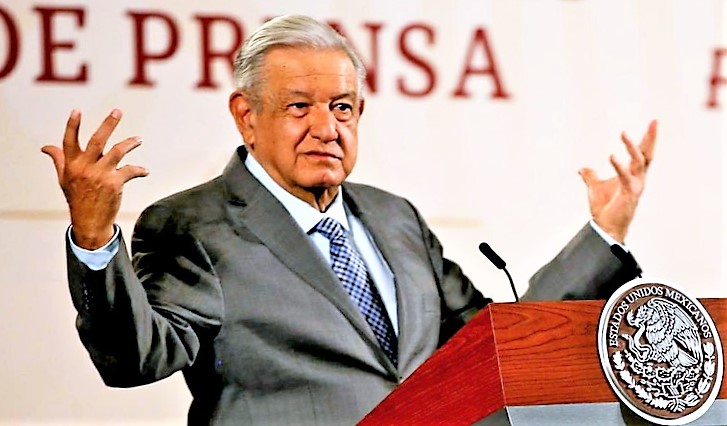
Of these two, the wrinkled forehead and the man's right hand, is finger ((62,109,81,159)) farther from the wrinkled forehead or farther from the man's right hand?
the wrinkled forehead

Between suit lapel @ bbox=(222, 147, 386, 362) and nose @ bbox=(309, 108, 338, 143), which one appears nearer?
suit lapel @ bbox=(222, 147, 386, 362)

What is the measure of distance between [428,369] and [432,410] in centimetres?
6

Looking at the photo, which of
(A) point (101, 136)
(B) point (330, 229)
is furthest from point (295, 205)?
(A) point (101, 136)

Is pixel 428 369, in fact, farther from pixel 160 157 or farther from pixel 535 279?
pixel 160 157

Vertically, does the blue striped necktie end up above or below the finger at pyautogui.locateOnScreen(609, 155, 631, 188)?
below

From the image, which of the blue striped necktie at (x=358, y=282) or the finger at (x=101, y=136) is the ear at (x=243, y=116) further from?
the finger at (x=101, y=136)

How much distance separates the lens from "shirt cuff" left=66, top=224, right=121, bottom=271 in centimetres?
238

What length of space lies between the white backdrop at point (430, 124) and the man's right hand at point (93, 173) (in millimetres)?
1067

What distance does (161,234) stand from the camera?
298cm

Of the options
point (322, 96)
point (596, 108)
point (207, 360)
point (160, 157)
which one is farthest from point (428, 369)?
point (596, 108)

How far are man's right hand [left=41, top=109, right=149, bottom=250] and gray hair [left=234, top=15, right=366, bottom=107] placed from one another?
840 mm

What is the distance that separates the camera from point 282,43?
3.08 meters

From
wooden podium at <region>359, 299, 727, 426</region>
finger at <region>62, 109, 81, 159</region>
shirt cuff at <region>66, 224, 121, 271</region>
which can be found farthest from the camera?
shirt cuff at <region>66, 224, 121, 271</region>

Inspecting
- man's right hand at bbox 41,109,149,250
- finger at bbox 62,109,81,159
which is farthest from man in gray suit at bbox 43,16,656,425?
finger at bbox 62,109,81,159
